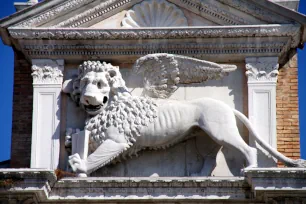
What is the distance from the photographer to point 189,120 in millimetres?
20297

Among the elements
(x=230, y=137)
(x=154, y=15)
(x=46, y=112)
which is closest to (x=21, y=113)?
(x=46, y=112)

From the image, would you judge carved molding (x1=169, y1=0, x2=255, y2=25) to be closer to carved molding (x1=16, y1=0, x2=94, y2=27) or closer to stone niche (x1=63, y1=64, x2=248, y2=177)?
stone niche (x1=63, y1=64, x2=248, y2=177)

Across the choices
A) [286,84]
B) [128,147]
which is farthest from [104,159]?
[286,84]

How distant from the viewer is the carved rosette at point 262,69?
20.6m

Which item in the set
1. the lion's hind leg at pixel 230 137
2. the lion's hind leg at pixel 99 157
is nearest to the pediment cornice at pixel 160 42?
the lion's hind leg at pixel 230 137

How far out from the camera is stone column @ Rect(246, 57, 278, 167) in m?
20.2

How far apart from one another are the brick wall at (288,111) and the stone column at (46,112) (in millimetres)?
3298

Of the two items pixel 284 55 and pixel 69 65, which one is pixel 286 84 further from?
pixel 69 65

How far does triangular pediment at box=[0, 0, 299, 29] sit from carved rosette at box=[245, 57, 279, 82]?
598 millimetres

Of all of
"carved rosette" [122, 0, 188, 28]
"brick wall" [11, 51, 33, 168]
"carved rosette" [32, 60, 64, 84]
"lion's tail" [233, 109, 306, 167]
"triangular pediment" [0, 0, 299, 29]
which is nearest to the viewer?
"lion's tail" [233, 109, 306, 167]

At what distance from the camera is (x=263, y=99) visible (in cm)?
2053

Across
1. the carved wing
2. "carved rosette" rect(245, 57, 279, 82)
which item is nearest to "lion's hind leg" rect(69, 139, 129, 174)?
the carved wing

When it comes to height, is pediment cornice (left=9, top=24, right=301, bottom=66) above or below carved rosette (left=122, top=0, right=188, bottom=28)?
below

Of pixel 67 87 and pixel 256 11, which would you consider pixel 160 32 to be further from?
pixel 67 87
